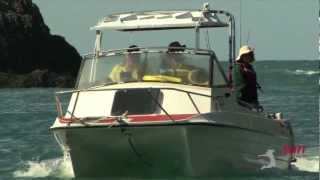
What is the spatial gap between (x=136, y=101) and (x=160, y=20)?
177cm

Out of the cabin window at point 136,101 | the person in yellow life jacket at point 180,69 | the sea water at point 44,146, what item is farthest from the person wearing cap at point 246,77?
the cabin window at point 136,101

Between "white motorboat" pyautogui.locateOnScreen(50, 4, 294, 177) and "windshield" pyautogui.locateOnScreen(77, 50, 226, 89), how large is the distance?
0.02 m

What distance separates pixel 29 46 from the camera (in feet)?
299

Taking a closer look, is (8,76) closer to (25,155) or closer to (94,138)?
(25,155)

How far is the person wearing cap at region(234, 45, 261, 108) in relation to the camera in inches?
634

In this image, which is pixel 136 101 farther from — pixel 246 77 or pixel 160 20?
pixel 246 77

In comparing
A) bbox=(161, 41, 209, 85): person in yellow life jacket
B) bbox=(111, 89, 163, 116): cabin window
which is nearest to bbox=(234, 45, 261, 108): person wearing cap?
bbox=(161, 41, 209, 85): person in yellow life jacket

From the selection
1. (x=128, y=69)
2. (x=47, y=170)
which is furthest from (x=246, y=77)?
(x=47, y=170)

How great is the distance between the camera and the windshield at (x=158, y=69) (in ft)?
49.8

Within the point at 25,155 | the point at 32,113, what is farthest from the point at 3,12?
the point at 25,155

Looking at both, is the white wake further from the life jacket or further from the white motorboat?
the life jacket

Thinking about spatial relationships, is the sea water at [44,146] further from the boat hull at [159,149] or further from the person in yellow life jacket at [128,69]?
the person in yellow life jacket at [128,69]

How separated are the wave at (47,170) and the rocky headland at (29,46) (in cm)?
6498

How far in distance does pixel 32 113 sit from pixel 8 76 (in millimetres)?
43241
